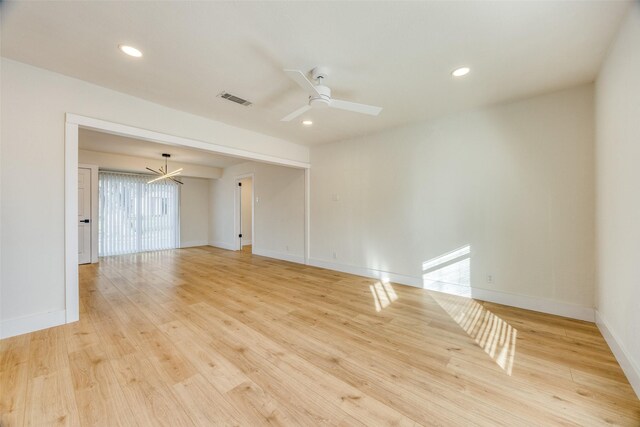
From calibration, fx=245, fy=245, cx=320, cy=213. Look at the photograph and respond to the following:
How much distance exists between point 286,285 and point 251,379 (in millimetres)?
2212

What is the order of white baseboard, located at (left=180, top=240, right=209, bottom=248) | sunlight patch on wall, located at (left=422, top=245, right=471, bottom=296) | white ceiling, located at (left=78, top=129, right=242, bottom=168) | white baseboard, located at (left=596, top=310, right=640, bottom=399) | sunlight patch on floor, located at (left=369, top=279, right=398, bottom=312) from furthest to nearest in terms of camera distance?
white baseboard, located at (left=180, top=240, right=209, bottom=248) → white ceiling, located at (left=78, top=129, right=242, bottom=168) → sunlight patch on wall, located at (left=422, top=245, right=471, bottom=296) → sunlight patch on floor, located at (left=369, top=279, right=398, bottom=312) → white baseboard, located at (left=596, top=310, right=640, bottom=399)

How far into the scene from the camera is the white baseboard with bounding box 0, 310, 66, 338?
A: 225 centimetres

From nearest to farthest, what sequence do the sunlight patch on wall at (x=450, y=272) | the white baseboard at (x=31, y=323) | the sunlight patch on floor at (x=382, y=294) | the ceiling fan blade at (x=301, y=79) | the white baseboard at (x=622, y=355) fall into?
the white baseboard at (x=622, y=355), the ceiling fan blade at (x=301, y=79), the white baseboard at (x=31, y=323), the sunlight patch on floor at (x=382, y=294), the sunlight patch on wall at (x=450, y=272)

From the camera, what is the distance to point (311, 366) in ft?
6.20

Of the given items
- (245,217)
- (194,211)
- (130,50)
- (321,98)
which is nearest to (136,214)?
(194,211)

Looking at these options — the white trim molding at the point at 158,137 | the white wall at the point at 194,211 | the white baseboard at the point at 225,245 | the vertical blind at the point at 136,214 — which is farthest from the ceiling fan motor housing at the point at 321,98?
the white wall at the point at 194,211

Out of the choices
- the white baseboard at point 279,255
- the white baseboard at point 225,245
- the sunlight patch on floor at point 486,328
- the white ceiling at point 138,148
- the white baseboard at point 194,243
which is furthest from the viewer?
the white baseboard at point 194,243

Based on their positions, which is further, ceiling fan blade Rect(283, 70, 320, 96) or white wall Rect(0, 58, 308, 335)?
white wall Rect(0, 58, 308, 335)

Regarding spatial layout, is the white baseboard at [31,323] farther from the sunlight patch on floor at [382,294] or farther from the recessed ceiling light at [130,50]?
the sunlight patch on floor at [382,294]

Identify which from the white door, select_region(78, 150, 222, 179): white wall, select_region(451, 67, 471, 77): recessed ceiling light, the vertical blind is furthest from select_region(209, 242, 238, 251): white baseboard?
select_region(451, 67, 471, 77): recessed ceiling light

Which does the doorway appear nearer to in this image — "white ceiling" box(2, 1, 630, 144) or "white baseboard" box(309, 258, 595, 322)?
"white baseboard" box(309, 258, 595, 322)

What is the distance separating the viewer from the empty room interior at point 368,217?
5.33ft

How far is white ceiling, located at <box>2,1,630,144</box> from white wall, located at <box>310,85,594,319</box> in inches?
17.4

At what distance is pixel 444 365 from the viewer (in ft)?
6.23
